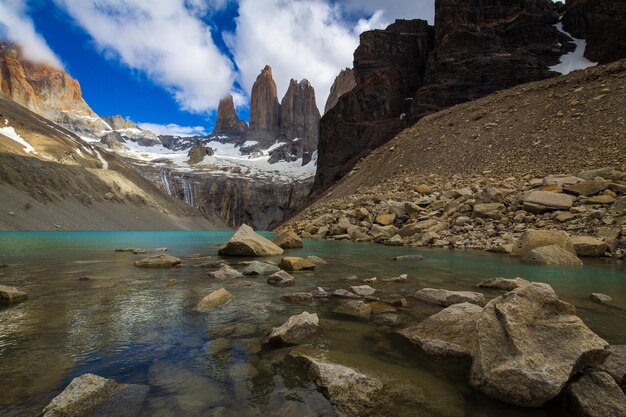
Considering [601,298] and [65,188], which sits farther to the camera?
[65,188]

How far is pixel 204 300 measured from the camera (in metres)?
6.75

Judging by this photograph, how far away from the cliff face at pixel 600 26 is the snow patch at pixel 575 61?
2.74 feet

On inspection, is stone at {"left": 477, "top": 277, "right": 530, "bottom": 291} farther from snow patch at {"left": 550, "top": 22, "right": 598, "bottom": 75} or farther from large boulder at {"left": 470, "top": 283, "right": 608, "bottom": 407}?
snow patch at {"left": 550, "top": 22, "right": 598, "bottom": 75}

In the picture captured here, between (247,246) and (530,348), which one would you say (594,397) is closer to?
(530,348)

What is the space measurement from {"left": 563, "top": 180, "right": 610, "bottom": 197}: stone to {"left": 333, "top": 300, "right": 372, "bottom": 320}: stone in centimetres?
1848

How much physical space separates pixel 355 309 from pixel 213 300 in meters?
2.93

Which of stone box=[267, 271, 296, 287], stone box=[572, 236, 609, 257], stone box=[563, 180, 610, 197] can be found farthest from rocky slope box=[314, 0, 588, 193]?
stone box=[267, 271, 296, 287]

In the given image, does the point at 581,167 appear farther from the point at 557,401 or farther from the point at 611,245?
the point at 557,401

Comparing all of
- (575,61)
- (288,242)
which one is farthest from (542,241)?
(575,61)

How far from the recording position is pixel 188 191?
568 ft

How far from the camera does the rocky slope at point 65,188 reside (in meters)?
75.9

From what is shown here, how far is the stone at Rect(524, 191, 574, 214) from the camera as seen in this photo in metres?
18.1

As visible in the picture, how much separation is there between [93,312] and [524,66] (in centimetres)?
7687

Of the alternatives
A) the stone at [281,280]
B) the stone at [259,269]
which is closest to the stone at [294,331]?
the stone at [281,280]
